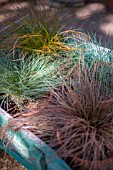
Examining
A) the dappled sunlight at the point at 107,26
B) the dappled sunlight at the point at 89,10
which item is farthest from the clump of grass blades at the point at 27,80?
the dappled sunlight at the point at 89,10

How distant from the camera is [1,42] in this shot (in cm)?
184

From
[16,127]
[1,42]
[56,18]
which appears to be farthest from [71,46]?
[16,127]

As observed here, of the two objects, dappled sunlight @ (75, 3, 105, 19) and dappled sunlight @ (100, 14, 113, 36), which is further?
dappled sunlight @ (75, 3, 105, 19)

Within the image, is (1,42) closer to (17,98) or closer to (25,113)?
(17,98)

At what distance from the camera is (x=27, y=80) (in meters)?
1.57

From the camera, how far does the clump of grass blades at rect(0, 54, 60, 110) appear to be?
153 centimetres

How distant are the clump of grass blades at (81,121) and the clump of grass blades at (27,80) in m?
0.11

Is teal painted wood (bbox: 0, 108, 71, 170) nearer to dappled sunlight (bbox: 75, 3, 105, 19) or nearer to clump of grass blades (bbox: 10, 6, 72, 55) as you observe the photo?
clump of grass blades (bbox: 10, 6, 72, 55)

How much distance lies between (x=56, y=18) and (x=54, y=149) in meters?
0.96

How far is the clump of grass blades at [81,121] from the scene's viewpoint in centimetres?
121

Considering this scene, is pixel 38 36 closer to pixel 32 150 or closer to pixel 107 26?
pixel 32 150

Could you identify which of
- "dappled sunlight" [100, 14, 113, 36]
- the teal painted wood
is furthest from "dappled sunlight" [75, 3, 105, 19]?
the teal painted wood

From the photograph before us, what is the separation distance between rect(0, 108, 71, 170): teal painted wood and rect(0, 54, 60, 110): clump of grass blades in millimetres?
135

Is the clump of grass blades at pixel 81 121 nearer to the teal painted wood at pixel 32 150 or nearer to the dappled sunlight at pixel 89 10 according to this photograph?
the teal painted wood at pixel 32 150
